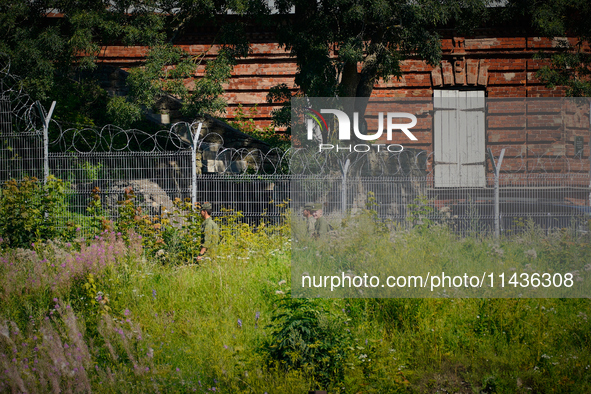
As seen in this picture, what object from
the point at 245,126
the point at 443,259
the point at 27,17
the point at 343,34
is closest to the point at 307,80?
the point at 343,34

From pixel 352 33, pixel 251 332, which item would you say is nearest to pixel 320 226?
pixel 251 332

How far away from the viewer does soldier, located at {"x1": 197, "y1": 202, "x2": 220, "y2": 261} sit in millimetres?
6754

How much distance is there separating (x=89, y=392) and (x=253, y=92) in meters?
12.3

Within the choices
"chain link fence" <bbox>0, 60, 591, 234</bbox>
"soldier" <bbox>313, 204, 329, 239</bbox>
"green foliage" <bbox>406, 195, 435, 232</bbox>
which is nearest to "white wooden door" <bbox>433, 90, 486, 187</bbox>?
"chain link fence" <bbox>0, 60, 591, 234</bbox>

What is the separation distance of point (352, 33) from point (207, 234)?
18.9 ft

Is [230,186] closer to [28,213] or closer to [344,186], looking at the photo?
[344,186]

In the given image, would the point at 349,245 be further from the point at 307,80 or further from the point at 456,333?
the point at 307,80

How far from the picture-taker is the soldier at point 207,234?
6.75 metres

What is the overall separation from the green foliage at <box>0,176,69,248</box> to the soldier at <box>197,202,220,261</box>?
2.11 m

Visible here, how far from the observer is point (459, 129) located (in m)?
14.4

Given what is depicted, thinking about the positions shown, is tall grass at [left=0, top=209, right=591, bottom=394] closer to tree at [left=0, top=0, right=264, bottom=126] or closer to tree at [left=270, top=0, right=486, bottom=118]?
tree at [left=0, top=0, right=264, bottom=126]

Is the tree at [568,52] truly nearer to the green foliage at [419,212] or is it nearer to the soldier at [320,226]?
the green foliage at [419,212]

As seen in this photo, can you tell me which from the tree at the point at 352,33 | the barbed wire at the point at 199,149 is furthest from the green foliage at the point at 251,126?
the tree at the point at 352,33

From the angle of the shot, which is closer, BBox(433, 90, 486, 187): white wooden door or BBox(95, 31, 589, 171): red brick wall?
BBox(95, 31, 589, 171): red brick wall
